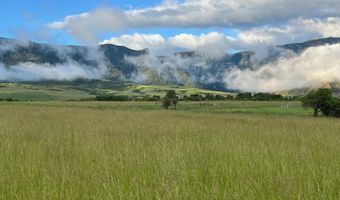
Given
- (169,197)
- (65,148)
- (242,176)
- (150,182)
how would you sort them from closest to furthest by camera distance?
(169,197) → (150,182) → (242,176) → (65,148)

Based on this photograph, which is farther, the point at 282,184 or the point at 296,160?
the point at 296,160

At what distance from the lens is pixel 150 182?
691cm

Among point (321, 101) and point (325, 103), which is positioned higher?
point (321, 101)

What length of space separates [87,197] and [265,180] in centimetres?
260

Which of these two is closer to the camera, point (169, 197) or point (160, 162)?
point (169, 197)

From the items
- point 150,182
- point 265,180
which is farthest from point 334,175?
point 150,182

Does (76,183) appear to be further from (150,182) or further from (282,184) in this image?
(282,184)

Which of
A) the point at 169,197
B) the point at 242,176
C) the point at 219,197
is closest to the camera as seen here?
the point at 169,197

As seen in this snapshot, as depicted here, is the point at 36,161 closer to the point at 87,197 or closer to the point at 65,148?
the point at 65,148

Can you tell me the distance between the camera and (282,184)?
21.0 ft

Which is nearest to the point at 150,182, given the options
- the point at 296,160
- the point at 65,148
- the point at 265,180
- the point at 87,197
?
the point at 87,197

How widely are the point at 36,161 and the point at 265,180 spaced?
4.41 metres

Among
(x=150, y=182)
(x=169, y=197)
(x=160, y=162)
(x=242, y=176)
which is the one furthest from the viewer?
(x=160, y=162)

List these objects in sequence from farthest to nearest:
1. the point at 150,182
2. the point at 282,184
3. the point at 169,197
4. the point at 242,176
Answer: the point at 242,176
the point at 150,182
the point at 282,184
the point at 169,197
